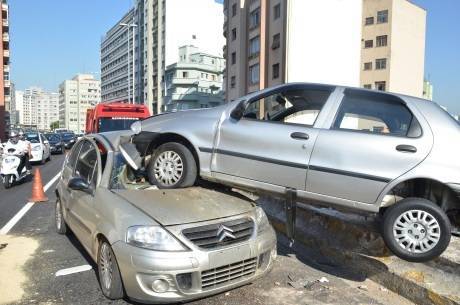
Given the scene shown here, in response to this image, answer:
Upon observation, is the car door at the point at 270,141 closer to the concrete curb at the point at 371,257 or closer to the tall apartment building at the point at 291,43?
the concrete curb at the point at 371,257

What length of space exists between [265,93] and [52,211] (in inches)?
215

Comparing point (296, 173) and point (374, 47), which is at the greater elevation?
point (374, 47)

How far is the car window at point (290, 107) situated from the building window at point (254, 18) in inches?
1511

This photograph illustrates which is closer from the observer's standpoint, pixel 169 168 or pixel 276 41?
pixel 169 168

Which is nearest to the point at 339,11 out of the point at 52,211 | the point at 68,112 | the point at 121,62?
the point at 52,211

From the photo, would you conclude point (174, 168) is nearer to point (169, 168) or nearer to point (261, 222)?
point (169, 168)

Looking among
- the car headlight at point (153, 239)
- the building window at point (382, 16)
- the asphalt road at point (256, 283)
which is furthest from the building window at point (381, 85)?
the car headlight at point (153, 239)

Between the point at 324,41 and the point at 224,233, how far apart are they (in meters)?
39.7

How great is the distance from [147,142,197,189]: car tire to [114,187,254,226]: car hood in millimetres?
230

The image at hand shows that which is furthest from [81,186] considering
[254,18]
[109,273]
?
[254,18]

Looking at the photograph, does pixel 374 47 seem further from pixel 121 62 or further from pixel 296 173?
pixel 121 62

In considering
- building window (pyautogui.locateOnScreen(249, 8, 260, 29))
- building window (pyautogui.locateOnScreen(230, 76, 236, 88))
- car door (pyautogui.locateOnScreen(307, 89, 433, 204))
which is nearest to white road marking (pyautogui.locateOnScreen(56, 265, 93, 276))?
car door (pyautogui.locateOnScreen(307, 89, 433, 204))

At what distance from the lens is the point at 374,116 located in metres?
4.57

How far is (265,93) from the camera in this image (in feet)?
16.8
